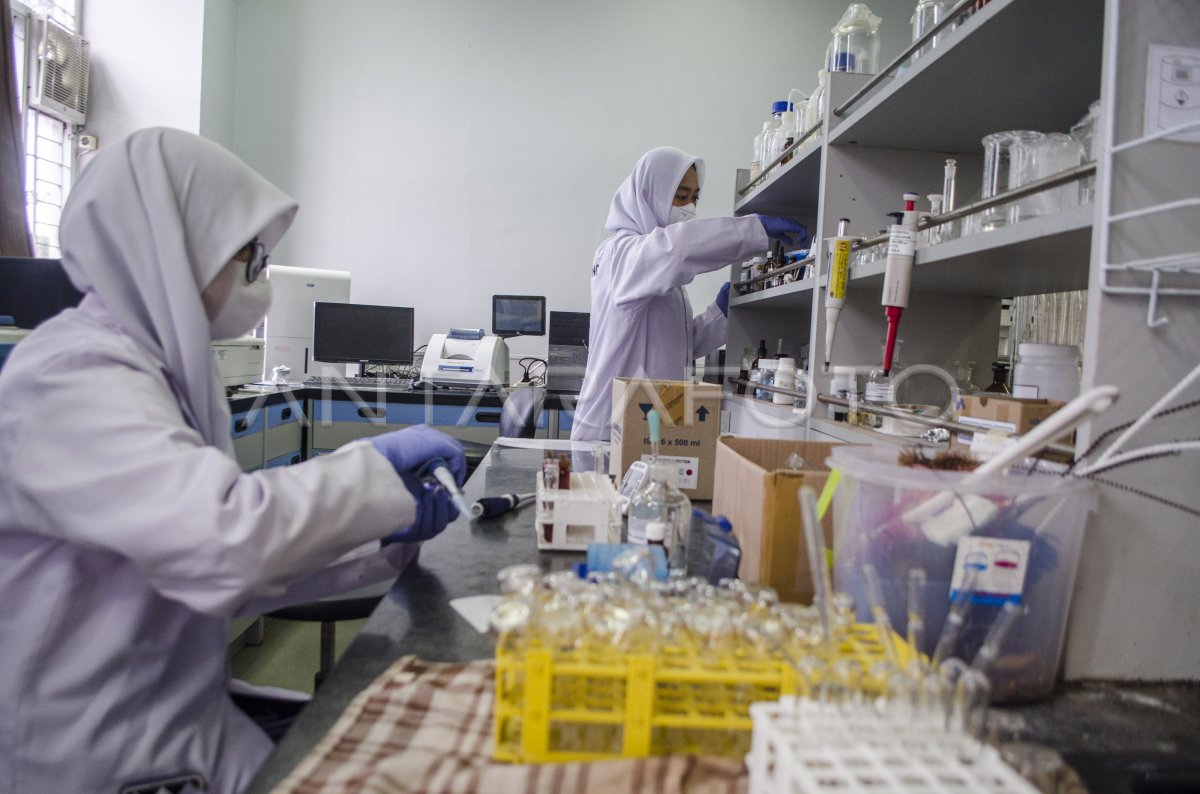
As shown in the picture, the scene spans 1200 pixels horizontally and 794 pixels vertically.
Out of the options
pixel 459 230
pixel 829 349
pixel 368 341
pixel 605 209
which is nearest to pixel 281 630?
pixel 368 341

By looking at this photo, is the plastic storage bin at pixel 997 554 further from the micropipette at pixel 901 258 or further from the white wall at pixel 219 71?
the white wall at pixel 219 71

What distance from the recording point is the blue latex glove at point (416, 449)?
1.06 meters

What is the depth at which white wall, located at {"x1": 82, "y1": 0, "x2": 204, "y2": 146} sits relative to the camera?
3818 millimetres

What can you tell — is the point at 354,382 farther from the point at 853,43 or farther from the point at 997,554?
the point at 997,554

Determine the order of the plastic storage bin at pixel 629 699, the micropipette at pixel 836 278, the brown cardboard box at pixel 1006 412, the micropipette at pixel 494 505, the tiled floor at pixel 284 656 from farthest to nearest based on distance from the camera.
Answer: the tiled floor at pixel 284 656
the micropipette at pixel 836 278
the micropipette at pixel 494 505
the brown cardboard box at pixel 1006 412
the plastic storage bin at pixel 629 699

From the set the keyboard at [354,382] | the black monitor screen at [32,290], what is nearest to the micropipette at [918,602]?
the black monitor screen at [32,290]

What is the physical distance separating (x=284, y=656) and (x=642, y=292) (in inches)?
66.0

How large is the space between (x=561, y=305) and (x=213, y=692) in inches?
142

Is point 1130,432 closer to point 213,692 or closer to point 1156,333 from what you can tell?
point 1156,333

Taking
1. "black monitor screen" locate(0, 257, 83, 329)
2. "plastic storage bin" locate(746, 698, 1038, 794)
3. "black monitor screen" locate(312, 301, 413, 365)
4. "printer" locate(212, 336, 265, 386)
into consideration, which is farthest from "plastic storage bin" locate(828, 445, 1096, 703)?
"black monitor screen" locate(312, 301, 413, 365)

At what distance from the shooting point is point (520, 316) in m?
3.94

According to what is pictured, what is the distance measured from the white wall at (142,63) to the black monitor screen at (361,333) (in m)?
1.25

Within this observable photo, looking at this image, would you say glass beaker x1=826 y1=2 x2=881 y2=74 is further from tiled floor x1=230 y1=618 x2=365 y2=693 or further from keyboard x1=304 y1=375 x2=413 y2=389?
keyboard x1=304 y1=375 x2=413 y2=389

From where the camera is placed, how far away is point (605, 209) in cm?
435
